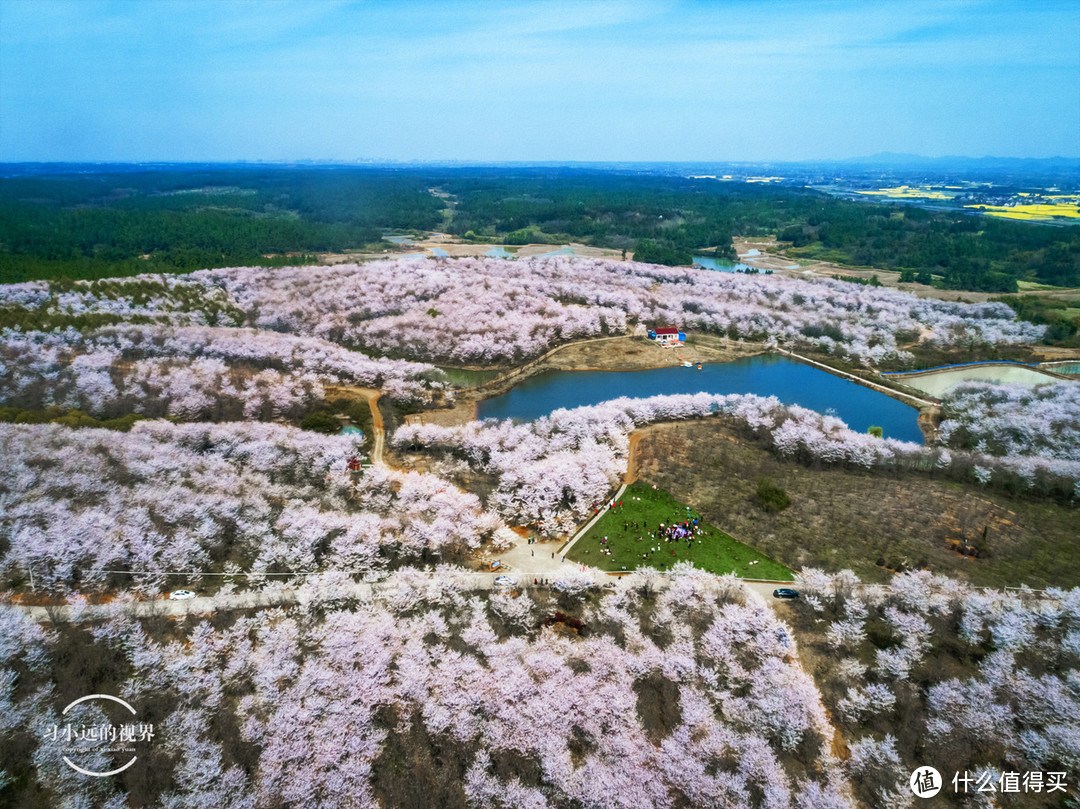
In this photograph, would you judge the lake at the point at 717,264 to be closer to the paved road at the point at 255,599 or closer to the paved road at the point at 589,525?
the paved road at the point at 589,525

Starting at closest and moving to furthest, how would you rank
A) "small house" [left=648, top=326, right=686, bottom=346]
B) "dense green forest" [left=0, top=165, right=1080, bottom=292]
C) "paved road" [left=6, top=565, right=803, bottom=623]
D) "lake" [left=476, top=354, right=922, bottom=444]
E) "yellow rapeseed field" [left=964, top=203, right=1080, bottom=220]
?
"paved road" [left=6, top=565, right=803, bottom=623] < "lake" [left=476, top=354, right=922, bottom=444] < "small house" [left=648, top=326, right=686, bottom=346] < "dense green forest" [left=0, top=165, right=1080, bottom=292] < "yellow rapeseed field" [left=964, top=203, right=1080, bottom=220]

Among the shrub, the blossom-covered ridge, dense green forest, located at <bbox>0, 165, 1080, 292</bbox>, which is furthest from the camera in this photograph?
dense green forest, located at <bbox>0, 165, 1080, 292</bbox>

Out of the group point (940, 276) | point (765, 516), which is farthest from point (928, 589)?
point (940, 276)

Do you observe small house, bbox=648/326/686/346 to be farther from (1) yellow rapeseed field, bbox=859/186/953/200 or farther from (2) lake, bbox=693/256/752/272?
(1) yellow rapeseed field, bbox=859/186/953/200

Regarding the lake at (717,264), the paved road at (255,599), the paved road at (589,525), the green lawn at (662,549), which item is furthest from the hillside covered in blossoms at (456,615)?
the lake at (717,264)

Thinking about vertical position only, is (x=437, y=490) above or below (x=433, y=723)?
above

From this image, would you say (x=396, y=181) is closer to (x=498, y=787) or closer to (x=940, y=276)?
(x=940, y=276)

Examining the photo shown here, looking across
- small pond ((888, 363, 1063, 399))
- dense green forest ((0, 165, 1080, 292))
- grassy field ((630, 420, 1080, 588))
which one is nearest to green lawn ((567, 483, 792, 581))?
grassy field ((630, 420, 1080, 588))
